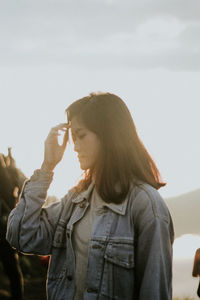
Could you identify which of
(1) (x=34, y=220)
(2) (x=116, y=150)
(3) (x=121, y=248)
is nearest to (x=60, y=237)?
(1) (x=34, y=220)

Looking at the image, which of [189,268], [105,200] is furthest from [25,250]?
[189,268]

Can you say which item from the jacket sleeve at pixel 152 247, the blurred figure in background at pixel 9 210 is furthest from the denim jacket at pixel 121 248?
the blurred figure in background at pixel 9 210

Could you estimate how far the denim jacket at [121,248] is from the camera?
7.31 ft

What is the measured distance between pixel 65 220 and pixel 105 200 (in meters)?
0.35

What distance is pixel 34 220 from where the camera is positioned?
8.52ft

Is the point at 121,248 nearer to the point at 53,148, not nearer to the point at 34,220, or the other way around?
the point at 34,220

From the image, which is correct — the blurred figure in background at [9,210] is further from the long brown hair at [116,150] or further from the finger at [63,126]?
the long brown hair at [116,150]

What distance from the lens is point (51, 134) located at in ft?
9.03

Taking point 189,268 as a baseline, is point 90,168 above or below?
above

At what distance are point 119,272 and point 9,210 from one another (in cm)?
341

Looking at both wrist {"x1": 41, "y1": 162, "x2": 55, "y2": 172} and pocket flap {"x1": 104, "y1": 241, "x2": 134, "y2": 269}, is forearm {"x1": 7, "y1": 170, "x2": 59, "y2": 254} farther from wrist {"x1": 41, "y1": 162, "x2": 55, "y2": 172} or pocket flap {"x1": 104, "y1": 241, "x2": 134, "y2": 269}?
pocket flap {"x1": 104, "y1": 241, "x2": 134, "y2": 269}

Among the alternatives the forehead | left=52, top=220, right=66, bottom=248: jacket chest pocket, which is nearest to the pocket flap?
left=52, top=220, right=66, bottom=248: jacket chest pocket

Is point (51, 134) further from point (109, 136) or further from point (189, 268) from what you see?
point (189, 268)

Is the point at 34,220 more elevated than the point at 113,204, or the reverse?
the point at 113,204
